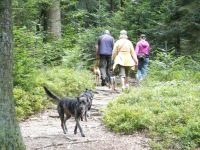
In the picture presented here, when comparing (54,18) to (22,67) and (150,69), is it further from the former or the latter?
(22,67)

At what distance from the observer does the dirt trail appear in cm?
655

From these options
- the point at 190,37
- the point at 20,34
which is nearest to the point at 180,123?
the point at 20,34

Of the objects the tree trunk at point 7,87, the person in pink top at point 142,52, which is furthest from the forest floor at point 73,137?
the person in pink top at point 142,52

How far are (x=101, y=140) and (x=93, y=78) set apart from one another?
319 inches

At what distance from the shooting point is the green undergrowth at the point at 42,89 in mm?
9273

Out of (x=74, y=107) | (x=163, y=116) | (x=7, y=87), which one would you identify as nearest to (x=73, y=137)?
(x=74, y=107)

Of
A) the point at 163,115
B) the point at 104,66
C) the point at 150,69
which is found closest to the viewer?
the point at 163,115

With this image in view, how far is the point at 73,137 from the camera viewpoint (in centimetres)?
716

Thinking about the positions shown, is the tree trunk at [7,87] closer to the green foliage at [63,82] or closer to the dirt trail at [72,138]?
the dirt trail at [72,138]

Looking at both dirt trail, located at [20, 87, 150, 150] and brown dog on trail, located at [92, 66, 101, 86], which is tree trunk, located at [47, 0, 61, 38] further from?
dirt trail, located at [20, 87, 150, 150]

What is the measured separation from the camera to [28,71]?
32.5 feet

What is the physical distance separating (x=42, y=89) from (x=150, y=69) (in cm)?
524

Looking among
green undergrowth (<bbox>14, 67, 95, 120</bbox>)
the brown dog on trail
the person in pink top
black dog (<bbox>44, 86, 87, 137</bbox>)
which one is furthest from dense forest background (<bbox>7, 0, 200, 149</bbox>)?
black dog (<bbox>44, 86, 87, 137</bbox>)

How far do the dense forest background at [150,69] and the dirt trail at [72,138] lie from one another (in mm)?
295
